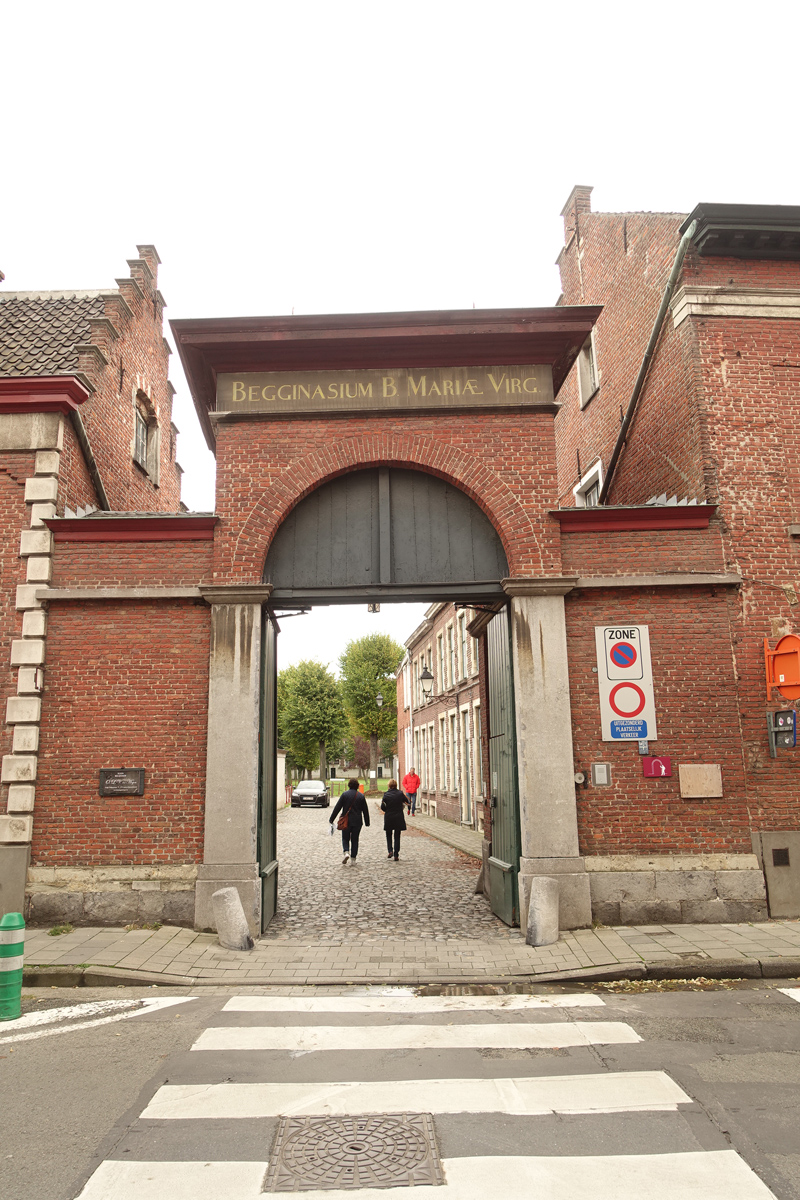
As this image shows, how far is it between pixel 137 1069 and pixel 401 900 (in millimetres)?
6681

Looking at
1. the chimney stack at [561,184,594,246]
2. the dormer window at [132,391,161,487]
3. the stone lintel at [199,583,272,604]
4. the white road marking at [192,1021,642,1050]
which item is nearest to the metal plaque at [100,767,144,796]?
the stone lintel at [199,583,272,604]

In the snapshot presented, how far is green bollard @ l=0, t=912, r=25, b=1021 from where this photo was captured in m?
6.21

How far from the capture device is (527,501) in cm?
946

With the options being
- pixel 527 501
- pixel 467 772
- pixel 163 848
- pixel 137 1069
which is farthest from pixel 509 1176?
pixel 467 772

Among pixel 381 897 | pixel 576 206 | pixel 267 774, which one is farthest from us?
pixel 576 206

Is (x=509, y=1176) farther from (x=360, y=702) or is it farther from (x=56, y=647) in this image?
(x=360, y=702)

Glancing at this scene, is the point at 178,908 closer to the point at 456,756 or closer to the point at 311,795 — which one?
the point at 456,756

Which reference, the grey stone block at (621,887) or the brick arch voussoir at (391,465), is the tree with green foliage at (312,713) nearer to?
the brick arch voussoir at (391,465)

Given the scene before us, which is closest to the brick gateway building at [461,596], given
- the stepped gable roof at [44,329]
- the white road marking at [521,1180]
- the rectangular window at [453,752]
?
the stepped gable roof at [44,329]

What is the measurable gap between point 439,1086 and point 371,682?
42154 millimetres

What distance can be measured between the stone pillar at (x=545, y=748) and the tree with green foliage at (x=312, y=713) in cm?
4183

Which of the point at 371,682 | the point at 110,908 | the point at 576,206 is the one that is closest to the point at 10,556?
the point at 110,908

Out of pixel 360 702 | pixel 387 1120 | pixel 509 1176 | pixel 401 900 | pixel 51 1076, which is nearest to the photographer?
pixel 509 1176

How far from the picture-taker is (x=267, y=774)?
31.7 ft
